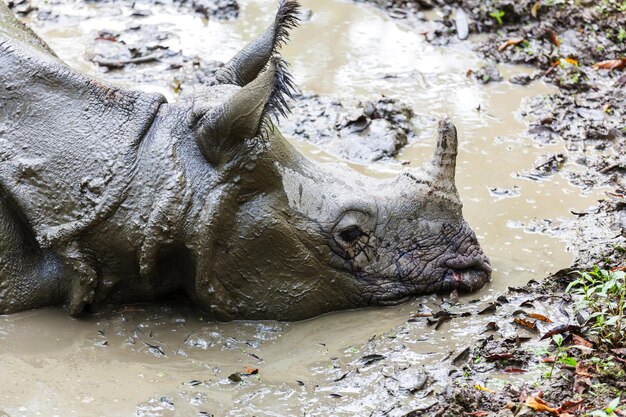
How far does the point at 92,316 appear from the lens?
559cm

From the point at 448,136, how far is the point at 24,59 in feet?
8.24

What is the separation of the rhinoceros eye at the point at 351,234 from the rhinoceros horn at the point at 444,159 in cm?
55

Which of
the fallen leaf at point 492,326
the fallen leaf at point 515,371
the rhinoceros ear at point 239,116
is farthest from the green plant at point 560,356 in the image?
the rhinoceros ear at point 239,116

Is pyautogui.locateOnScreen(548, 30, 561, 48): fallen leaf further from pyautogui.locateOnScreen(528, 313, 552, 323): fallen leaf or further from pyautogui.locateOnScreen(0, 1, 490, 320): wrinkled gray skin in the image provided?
pyautogui.locateOnScreen(528, 313, 552, 323): fallen leaf

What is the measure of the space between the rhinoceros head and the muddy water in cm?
15

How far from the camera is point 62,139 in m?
5.36

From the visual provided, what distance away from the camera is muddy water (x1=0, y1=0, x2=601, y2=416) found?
15.7 ft

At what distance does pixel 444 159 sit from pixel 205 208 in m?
1.48

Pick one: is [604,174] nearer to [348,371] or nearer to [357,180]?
[357,180]

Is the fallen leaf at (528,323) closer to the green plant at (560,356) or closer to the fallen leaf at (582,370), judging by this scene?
the green plant at (560,356)

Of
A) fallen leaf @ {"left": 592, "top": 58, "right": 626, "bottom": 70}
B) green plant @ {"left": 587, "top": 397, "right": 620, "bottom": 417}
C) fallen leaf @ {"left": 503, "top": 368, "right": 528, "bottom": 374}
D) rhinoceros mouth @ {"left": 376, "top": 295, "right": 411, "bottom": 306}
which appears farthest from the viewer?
fallen leaf @ {"left": 592, "top": 58, "right": 626, "bottom": 70}

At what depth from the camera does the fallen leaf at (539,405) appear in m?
4.18

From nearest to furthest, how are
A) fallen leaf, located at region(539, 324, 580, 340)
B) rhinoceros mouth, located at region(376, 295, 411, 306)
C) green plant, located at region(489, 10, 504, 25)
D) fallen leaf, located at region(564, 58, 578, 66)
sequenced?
1. fallen leaf, located at region(539, 324, 580, 340)
2. rhinoceros mouth, located at region(376, 295, 411, 306)
3. fallen leaf, located at region(564, 58, 578, 66)
4. green plant, located at region(489, 10, 504, 25)

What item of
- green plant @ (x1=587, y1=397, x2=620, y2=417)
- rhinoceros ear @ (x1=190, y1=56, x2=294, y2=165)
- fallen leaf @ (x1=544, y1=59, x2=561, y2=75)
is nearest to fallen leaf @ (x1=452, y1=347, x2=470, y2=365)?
green plant @ (x1=587, y1=397, x2=620, y2=417)
